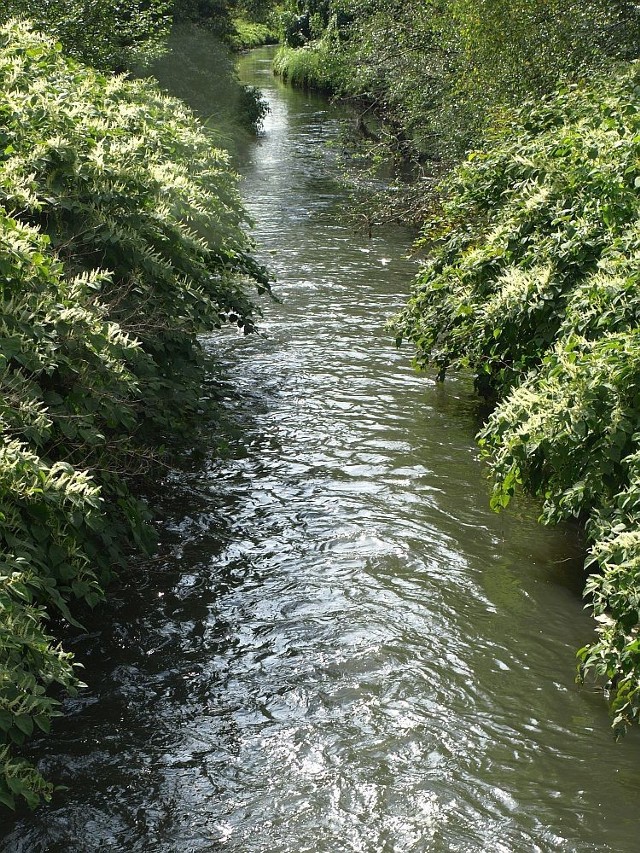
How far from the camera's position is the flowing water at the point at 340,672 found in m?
4.50

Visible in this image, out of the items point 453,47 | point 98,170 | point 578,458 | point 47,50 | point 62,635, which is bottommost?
point 62,635

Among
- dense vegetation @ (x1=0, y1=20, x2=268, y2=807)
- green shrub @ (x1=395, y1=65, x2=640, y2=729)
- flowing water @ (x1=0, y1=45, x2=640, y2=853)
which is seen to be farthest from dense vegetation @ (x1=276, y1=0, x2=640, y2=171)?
flowing water @ (x1=0, y1=45, x2=640, y2=853)

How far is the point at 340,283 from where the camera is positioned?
46.4 ft

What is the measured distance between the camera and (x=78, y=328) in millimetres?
5414

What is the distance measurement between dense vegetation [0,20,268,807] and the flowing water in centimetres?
47

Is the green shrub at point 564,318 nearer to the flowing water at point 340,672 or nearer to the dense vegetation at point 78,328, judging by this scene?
the flowing water at point 340,672

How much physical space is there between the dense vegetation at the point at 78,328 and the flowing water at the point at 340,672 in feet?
1.55

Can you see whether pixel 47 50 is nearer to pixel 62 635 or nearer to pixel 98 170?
pixel 98 170

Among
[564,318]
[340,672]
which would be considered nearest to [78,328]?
[340,672]

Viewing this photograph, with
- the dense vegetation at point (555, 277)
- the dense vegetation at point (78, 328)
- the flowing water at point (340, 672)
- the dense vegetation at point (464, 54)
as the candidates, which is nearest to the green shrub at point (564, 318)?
the dense vegetation at point (555, 277)

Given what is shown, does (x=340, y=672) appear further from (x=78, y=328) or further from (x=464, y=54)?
(x=464, y=54)

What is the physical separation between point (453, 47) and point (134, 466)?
39.9 ft

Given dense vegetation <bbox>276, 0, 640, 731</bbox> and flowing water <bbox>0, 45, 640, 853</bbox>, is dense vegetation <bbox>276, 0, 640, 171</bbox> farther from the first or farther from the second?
flowing water <bbox>0, 45, 640, 853</bbox>

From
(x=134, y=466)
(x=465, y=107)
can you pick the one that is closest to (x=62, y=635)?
(x=134, y=466)
